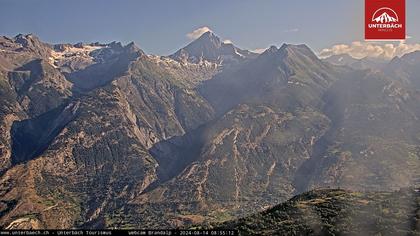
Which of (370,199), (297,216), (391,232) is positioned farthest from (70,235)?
(370,199)

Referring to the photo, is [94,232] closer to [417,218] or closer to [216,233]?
[216,233]

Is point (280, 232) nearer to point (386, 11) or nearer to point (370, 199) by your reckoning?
point (370, 199)

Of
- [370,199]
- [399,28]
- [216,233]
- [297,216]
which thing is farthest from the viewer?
[370,199]

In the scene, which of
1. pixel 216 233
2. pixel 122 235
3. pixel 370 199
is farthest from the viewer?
pixel 370 199

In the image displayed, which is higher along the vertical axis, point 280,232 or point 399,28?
point 399,28

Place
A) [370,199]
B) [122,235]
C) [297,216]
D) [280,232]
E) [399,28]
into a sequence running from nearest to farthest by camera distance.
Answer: [122,235] → [399,28] → [280,232] → [297,216] → [370,199]

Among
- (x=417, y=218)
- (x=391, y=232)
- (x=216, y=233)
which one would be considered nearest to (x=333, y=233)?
(x=391, y=232)

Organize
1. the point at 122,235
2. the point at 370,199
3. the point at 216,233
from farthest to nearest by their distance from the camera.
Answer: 1. the point at 370,199
2. the point at 216,233
3. the point at 122,235

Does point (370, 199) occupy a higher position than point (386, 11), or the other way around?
point (386, 11)

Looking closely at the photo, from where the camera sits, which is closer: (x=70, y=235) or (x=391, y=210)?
(x=70, y=235)
